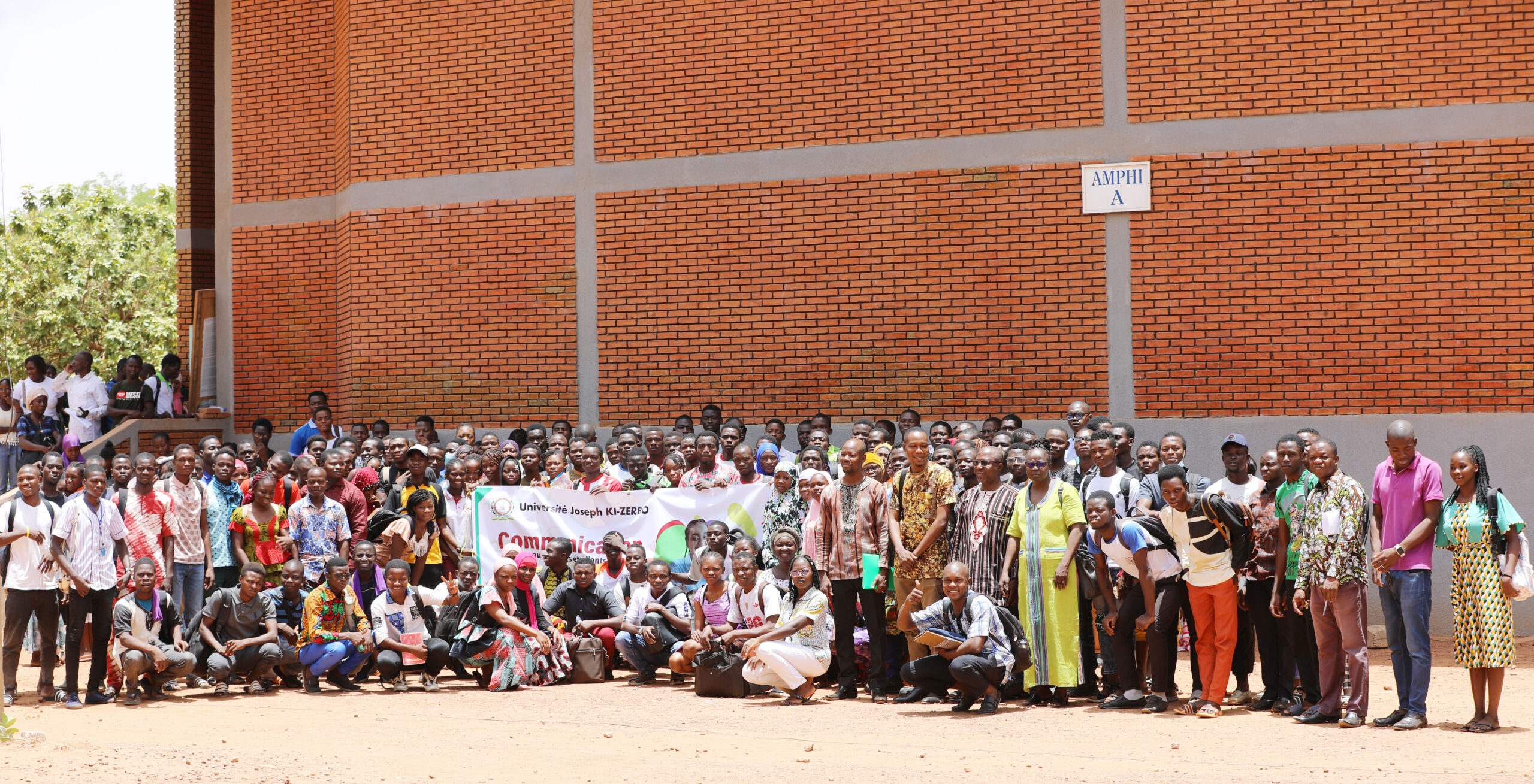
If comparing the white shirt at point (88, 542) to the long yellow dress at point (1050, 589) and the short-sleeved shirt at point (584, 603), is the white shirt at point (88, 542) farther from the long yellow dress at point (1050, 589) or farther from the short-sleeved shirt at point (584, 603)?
the long yellow dress at point (1050, 589)

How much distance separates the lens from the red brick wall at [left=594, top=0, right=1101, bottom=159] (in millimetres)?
14172

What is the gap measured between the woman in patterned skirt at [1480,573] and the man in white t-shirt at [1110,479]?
213 centimetres

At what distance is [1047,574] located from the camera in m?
9.75

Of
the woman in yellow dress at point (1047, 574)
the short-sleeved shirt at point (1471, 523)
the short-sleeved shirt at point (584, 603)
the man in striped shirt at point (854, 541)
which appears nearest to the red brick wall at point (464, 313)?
the short-sleeved shirt at point (584, 603)

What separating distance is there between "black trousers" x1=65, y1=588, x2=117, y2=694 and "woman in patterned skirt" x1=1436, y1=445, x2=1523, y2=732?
30.8 feet

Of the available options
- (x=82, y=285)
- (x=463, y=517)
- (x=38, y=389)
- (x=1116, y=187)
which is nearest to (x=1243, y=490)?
(x=1116, y=187)

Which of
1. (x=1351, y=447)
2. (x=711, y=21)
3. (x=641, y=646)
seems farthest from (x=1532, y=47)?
(x=641, y=646)

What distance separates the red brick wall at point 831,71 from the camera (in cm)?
1417

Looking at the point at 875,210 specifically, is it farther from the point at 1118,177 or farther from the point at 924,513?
the point at 924,513

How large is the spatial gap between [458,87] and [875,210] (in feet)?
16.9

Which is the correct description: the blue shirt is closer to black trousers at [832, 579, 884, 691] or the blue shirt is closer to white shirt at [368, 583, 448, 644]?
white shirt at [368, 583, 448, 644]

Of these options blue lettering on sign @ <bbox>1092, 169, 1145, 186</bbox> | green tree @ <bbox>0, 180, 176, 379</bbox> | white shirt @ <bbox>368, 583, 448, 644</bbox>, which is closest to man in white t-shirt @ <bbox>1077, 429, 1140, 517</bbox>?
blue lettering on sign @ <bbox>1092, 169, 1145, 186</bbox>

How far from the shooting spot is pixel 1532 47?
43.1ft

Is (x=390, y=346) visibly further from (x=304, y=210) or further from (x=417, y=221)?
(x=304, y=210)
